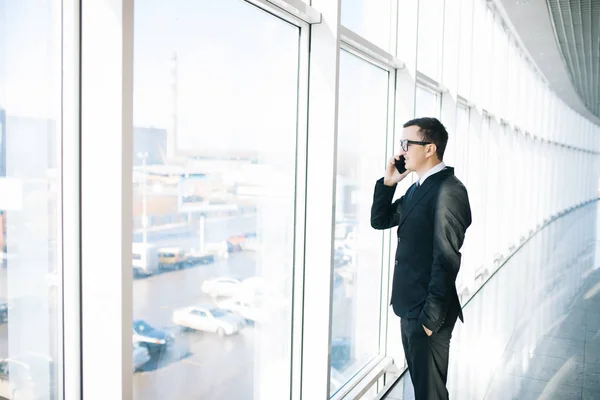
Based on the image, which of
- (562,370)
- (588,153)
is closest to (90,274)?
(562,370)

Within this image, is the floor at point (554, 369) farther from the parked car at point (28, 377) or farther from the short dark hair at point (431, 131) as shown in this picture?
the parked car at point (28, 377)

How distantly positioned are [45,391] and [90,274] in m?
0.42

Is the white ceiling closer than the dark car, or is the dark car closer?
the dark car

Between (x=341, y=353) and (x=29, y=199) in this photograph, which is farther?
(x=341, y=353)

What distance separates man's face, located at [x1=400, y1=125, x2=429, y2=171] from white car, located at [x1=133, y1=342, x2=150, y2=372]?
1.55m

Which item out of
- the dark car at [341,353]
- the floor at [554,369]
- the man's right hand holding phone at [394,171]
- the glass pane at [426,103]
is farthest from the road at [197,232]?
the glass pane at [426,103]

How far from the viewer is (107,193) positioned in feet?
5.46

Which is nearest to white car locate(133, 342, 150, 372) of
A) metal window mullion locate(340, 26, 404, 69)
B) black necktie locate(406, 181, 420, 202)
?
black necktie locate(406, 181, 420, 202)

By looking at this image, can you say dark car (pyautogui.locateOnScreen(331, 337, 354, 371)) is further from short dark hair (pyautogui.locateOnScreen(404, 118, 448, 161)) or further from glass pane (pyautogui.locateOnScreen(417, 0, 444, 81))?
glass pane (pyautogui.locateOnScreen(417, 0, 444, 81))

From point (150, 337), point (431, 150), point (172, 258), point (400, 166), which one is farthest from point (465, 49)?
point (150, 337)

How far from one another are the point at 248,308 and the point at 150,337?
0.79 m

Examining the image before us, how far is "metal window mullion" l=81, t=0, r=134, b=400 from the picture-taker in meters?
1.62

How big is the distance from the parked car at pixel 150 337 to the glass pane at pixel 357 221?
1.80 metres

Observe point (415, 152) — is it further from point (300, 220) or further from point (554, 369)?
point (554, 369)
